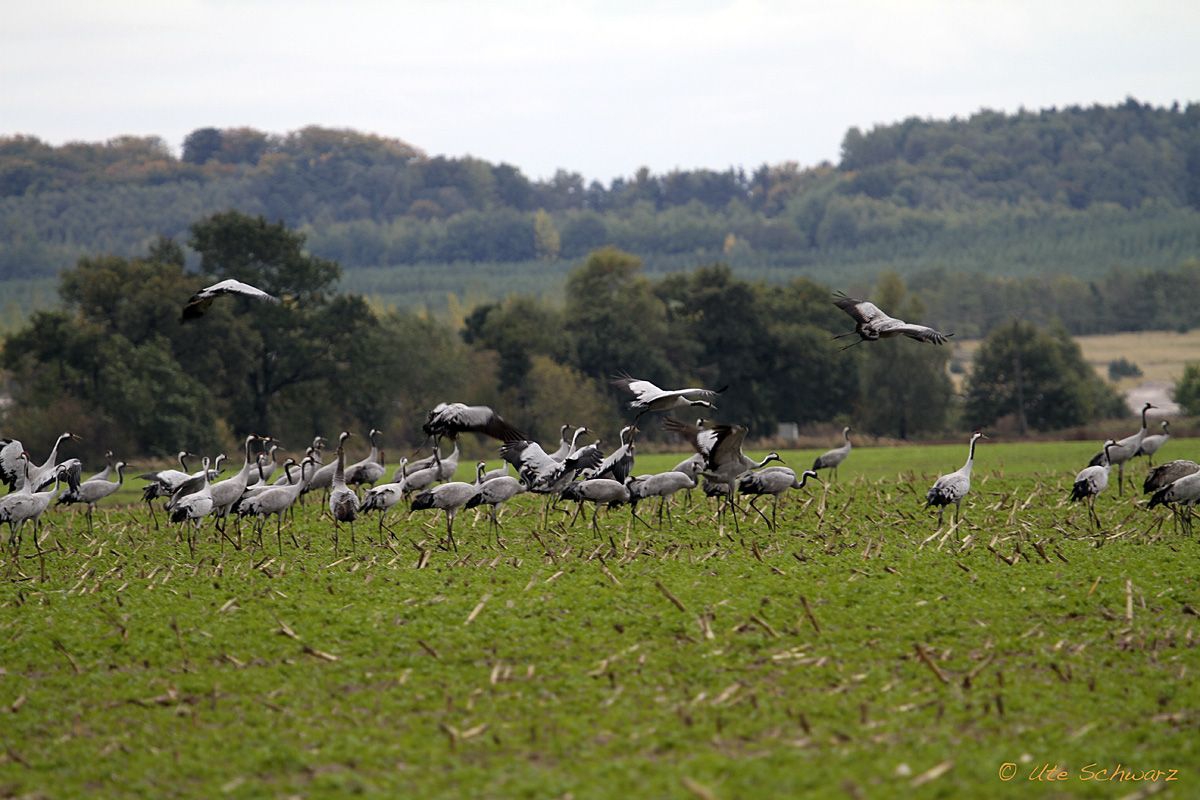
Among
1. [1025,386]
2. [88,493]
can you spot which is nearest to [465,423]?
[88,493]

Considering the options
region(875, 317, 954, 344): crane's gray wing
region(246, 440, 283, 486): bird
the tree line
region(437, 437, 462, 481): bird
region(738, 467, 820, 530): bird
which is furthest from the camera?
the tree line

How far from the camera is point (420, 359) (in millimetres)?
63094

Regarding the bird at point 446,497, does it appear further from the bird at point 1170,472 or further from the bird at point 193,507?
the bird at point 1170,472

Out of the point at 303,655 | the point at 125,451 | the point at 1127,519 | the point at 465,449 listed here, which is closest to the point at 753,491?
the point at 1127,519

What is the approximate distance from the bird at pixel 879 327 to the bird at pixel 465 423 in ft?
15.7

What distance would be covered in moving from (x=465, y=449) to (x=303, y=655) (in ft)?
157

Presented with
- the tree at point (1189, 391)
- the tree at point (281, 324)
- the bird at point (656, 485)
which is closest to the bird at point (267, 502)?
the bird at point (656, 485)

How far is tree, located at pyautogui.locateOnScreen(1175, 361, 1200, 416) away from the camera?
64.9m

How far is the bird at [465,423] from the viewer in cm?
1997

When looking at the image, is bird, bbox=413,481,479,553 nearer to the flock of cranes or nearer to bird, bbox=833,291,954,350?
the flock of cranes

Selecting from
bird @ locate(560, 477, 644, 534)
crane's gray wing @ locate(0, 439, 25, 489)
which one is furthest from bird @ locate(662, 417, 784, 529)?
crane's gray wing @ locate(0, 439, 25, 489)

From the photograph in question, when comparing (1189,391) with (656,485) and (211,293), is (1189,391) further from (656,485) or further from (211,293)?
(211,293)

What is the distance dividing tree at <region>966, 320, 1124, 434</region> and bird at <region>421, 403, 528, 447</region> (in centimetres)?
4805

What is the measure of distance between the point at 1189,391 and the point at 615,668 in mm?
59642
